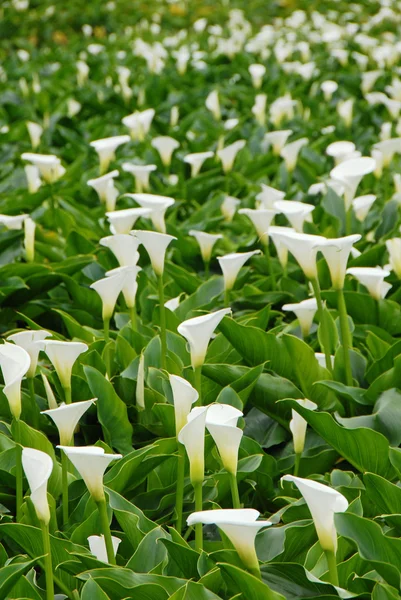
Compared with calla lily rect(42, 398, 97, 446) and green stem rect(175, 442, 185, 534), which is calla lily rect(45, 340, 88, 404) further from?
green stem rect(175, 442, 185, 534)

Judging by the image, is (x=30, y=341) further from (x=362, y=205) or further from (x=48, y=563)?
(x=362, y=205)

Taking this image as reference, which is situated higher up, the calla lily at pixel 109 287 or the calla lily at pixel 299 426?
the calla lily at pixel 109 287

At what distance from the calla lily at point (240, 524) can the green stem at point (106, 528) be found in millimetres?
253

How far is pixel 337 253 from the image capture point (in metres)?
2.08

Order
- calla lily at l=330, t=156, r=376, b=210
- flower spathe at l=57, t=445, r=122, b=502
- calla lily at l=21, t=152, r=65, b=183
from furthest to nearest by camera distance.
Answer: calla lily at l=21, t=152, r=65, b=183 < calla lily at l=330, t=156, r=376, b=210 < flower spathe at l=57, t=445, r=122, b=502

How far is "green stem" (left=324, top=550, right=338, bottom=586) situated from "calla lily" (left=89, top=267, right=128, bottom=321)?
2.89 ft

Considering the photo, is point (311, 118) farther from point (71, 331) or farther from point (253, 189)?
point (71, 331)

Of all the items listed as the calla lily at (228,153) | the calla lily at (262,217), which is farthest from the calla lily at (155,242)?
the calla lily at (228,153)

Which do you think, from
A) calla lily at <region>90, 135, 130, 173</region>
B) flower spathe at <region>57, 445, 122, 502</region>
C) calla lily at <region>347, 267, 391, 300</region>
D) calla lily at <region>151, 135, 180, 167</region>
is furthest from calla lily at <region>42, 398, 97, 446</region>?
calla lily at <region>151, 135, 180, 167</region>

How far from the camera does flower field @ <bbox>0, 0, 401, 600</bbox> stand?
1.60m

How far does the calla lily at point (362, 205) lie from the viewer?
10.3 feet

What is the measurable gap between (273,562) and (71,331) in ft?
4.05

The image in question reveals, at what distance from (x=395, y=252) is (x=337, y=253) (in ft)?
2.60

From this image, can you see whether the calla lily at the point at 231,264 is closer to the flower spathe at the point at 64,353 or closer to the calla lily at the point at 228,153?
the flower spathe at the point at 64,353
